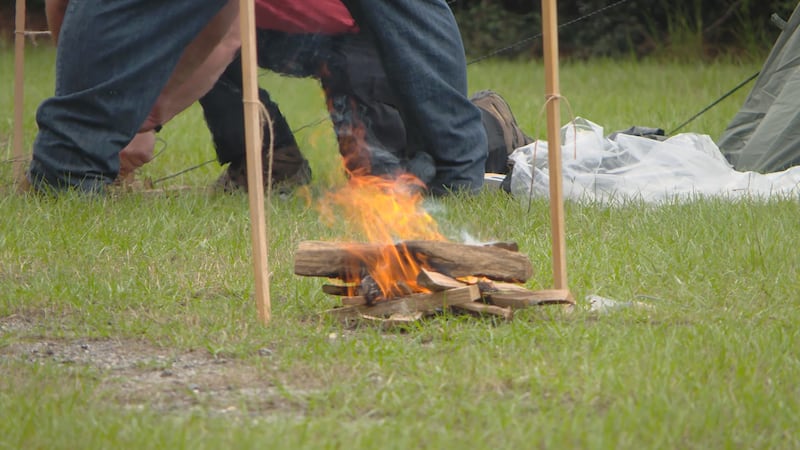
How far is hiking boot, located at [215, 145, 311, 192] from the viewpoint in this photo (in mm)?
4789

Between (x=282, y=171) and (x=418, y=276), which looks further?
(x=282, y=171)

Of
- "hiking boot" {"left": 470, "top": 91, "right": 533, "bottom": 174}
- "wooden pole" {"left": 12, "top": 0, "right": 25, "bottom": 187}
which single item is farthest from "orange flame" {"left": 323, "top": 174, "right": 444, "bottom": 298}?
"wooden pole" {"left": 12, "top": 0, "right": 25, "bottom": 187}

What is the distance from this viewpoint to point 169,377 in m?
2.41

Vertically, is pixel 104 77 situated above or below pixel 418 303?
above

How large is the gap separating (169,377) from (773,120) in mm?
3171

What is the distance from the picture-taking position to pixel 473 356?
8.07ft

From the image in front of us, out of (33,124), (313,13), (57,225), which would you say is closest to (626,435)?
(57,225)

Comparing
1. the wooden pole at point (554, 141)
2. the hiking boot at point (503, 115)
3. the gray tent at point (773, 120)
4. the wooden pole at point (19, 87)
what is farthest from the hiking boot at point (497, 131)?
the wooden pole at point (554, 141)

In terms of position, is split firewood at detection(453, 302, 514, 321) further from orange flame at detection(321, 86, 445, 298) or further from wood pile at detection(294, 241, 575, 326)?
orange flame at detection(321, 86, 445, 298)

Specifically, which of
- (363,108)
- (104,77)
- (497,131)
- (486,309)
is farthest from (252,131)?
(497,131)

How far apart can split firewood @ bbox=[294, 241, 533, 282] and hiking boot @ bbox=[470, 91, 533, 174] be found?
6.91ft

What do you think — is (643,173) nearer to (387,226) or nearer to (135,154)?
(387,226)

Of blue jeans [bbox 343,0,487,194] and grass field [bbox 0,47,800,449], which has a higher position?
blue jeans [bbox 343,0,487,194]

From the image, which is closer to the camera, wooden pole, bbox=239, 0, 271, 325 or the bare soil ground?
the bare soil ground
